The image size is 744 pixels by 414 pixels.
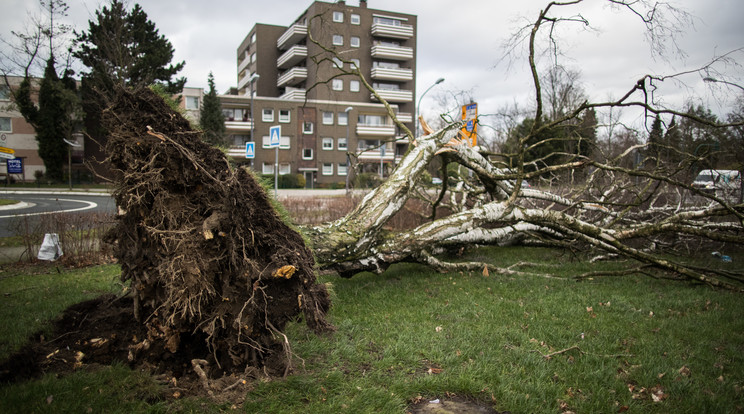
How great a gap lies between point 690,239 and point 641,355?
6136 mm

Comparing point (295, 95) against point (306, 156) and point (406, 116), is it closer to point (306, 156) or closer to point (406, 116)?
point (306, 156)

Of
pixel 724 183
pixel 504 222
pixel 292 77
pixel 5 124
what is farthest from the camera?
pixel 292 77

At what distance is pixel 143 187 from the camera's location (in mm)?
3109

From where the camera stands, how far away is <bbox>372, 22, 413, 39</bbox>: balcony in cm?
4838

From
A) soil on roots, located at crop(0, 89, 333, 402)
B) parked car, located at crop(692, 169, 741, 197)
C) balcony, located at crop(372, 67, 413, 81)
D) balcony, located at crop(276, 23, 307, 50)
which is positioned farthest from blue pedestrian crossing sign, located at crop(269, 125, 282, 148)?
balcony, located at crop(372, 67, 413, 81)

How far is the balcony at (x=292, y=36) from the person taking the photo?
44763 mm

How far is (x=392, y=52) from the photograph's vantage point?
49344mm

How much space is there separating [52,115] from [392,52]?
3417 centimetres

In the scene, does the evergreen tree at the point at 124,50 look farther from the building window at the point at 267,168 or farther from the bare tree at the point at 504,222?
the bare tree at the point at 504,222

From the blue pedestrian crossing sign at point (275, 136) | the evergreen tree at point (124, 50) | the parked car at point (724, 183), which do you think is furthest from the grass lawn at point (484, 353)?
the evergreen tree at point (124, 50)

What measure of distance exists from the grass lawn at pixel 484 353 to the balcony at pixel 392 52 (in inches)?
1836

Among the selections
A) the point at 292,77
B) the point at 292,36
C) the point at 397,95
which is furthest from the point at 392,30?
the point at 292,77

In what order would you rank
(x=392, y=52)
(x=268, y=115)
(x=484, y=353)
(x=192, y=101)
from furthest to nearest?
(x=392, y=52)
(x=268, y=115)
(x=192, y=101)
(x=484, y=353)

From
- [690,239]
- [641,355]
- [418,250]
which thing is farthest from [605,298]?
[690,239]
